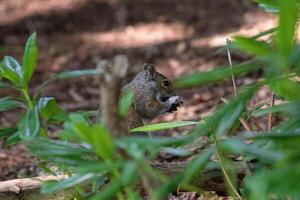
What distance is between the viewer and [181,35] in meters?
6.62

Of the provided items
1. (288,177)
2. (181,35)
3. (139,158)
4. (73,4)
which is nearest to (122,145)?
(139,158)

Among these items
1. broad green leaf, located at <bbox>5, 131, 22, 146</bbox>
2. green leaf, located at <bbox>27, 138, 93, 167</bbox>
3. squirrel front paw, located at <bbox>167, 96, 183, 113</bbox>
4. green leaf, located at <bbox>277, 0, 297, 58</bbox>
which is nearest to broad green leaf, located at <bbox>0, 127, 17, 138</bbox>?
broad green leaf, located at <bbox>5, 131, 22, 146</bbox>

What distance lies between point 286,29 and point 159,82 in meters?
2.58

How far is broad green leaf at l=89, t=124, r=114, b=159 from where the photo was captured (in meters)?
1.51

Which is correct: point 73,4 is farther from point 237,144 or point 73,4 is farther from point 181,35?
point 237,144

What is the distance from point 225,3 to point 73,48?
181 cm

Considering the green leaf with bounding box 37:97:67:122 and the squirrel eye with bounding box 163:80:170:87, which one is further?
the squirrel eye with bounding box 163:80:170:87

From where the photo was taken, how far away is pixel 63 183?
5.25ft

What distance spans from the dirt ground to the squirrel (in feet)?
2.43

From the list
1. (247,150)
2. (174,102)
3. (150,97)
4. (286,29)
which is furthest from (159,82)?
(286,29)

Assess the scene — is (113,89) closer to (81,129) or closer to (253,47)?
(81,129)

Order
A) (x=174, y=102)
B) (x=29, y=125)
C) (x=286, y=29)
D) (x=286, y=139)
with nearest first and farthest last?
(x=286, y=29)
(x=286, y=139)
(x=29, y=125)
(x=174, y=102)

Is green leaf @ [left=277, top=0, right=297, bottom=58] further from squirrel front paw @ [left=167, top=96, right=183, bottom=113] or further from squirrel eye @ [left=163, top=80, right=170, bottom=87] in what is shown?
squirrel eye @ [left=163, top=80, right=170, bottom=87]

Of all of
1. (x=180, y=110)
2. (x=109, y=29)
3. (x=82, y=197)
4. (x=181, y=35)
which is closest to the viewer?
(x=82, y=197)
